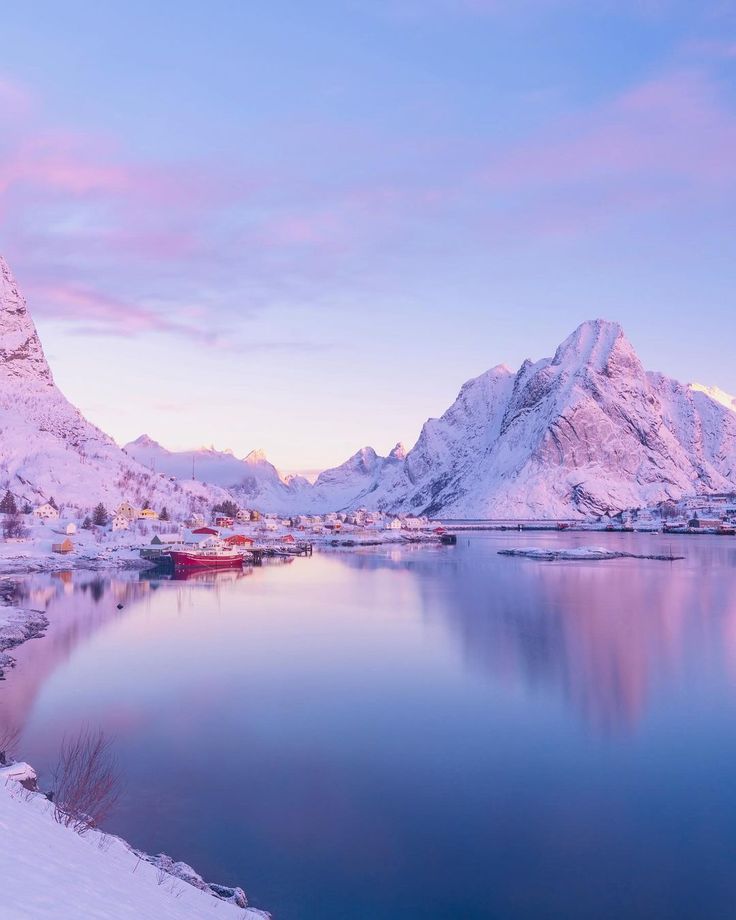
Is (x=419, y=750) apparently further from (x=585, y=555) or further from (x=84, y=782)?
(x=585, y=555)

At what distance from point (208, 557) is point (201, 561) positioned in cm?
192

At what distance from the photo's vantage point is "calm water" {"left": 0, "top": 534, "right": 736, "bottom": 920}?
43.5 feet

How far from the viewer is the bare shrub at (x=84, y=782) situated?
12.3m

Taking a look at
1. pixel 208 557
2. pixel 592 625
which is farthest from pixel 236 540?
pixel 592 625

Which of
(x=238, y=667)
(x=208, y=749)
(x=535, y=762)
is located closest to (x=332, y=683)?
(x=238, y=667)

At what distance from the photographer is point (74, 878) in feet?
27.3

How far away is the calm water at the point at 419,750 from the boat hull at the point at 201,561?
34.7m

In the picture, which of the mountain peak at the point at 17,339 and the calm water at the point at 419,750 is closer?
the calm water at the point at 419,750

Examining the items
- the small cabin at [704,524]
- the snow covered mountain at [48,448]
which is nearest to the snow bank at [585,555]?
the snow covered mountain at [48,448]

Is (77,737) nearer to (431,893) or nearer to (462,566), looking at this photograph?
(431,893)

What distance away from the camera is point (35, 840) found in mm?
9148

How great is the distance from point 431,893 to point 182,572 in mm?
66938

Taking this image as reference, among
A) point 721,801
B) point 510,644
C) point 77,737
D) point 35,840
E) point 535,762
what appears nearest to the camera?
point 35,840

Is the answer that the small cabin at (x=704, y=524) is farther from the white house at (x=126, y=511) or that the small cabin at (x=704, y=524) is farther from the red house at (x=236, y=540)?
the white house at (x=126, y=511)
